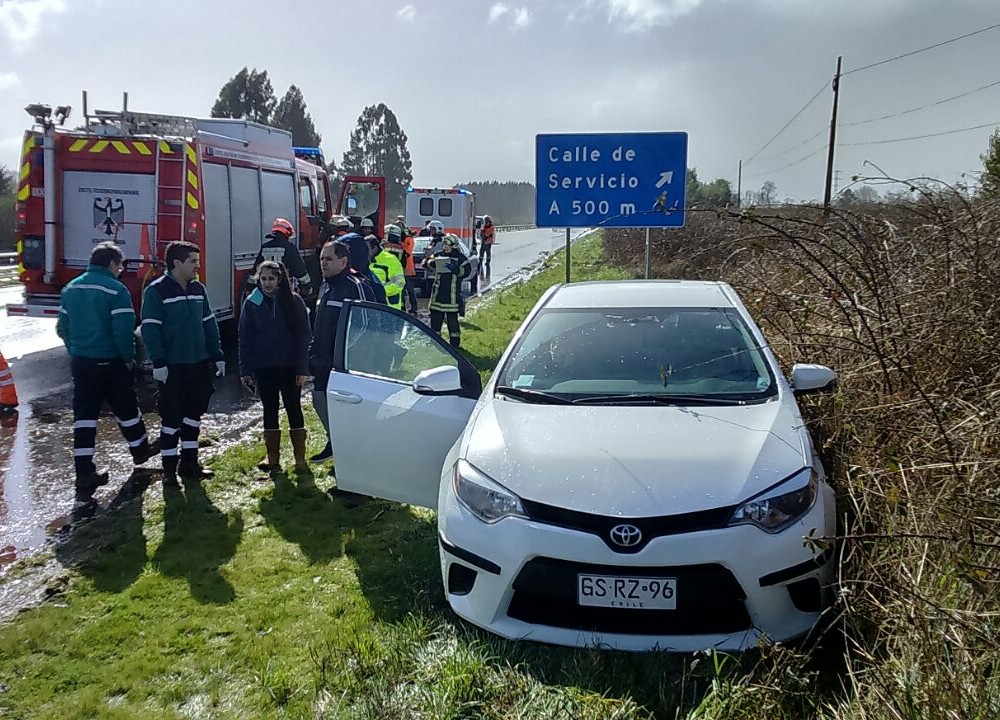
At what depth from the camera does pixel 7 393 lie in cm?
774

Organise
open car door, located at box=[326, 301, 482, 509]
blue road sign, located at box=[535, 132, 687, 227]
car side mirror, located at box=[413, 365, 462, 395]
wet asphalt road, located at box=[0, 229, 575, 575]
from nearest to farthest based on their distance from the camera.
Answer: car side mirror, located at box=[413, 365, 462, 395] → open car door, located at box=[326, 301, 482, 509] → wet asphalt road, located at box=[0, 229, 575, 575] → blue road sign, located at box=[535, 132, 687, 227]

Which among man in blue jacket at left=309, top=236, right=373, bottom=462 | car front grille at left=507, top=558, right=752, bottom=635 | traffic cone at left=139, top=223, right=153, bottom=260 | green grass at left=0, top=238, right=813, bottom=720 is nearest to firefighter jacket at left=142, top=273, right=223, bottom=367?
man in blue jacket at left=309, top=236, right=373, bottom=462

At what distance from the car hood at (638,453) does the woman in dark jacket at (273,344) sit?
105 inches

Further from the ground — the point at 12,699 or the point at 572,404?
the point at 572,404

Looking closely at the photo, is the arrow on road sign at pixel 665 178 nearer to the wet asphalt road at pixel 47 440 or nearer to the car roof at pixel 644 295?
the car roof at pixel 644 295

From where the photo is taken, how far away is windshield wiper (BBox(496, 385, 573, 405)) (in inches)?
155

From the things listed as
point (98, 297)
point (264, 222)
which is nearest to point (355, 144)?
point (264, 222)

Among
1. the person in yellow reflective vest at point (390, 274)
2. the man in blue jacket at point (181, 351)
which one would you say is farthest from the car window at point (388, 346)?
the person in yellow reflective vest at point (390, 274)

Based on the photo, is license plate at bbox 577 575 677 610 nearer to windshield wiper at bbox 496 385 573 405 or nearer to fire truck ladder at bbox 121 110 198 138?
windshield wiper at bbox 496 385 573 405

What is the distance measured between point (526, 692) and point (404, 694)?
48 cm

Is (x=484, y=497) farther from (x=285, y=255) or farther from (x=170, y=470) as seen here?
(x=285, y=255)

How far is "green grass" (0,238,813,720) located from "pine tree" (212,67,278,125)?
210 feet

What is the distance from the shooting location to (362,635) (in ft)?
11.7

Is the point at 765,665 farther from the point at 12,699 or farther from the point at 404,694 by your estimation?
the point at 12,699
